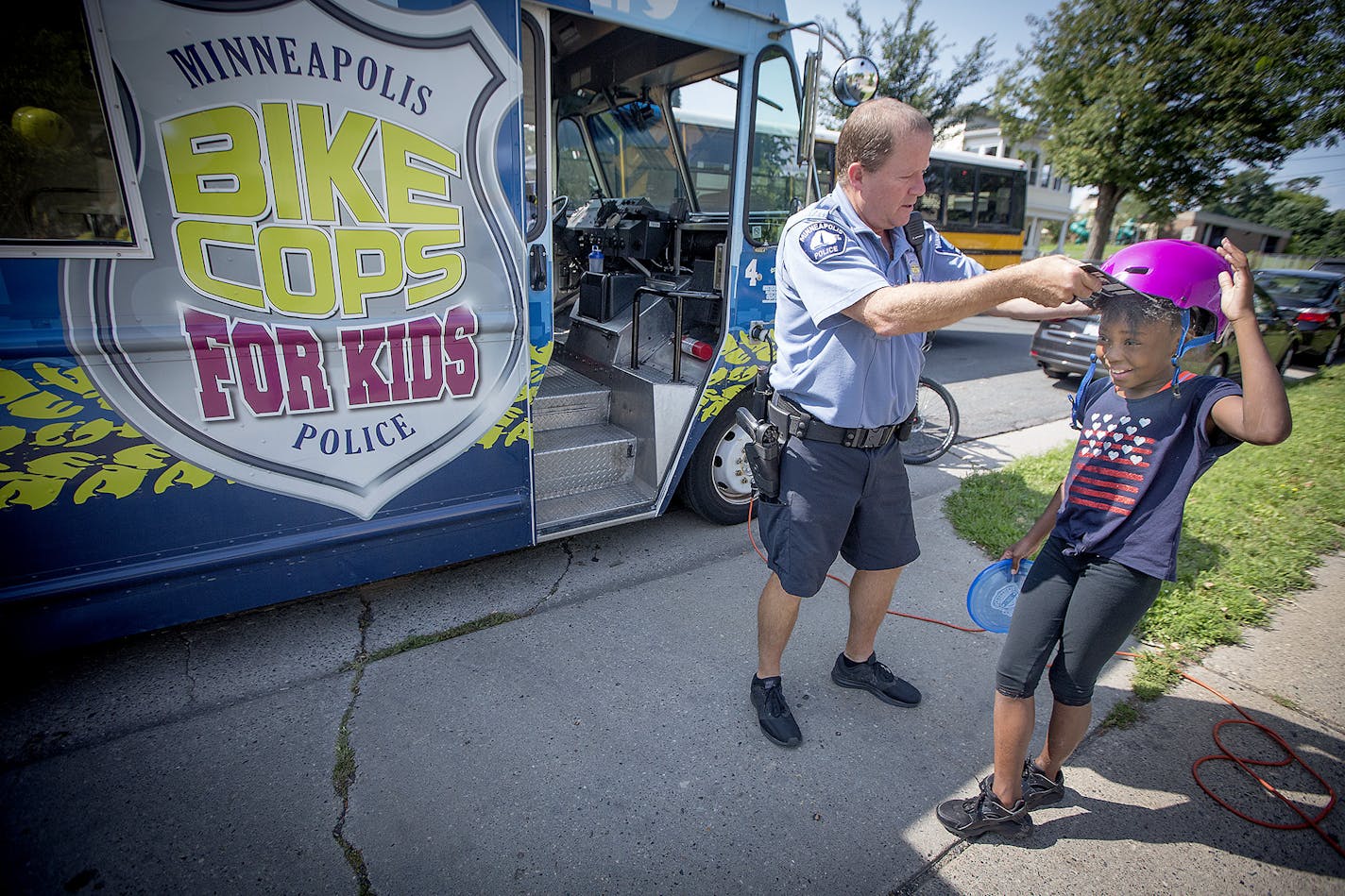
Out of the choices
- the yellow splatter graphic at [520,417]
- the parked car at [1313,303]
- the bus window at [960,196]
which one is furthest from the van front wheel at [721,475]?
the parked car at [1313,303]

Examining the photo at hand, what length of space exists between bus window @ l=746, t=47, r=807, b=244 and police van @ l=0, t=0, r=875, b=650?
0.02 meters

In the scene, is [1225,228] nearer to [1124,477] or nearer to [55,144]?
[1124,477]

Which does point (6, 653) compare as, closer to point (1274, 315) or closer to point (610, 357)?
point (610, 357)

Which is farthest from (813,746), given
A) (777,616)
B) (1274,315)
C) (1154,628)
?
(1274,315)

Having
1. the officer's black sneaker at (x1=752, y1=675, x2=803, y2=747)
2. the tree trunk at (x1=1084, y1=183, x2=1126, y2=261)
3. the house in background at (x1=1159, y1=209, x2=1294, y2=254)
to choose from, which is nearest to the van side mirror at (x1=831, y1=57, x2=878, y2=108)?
the officer's black sneaker at (x1=752, y1=675, x2=803, y2=747)

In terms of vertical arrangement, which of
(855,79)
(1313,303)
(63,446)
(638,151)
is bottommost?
(63,446)

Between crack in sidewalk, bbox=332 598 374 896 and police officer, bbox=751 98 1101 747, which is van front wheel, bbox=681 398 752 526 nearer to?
police officer, bbox=751 98 1101 747

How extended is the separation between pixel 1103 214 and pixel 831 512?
17.4 m

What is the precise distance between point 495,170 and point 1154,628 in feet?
11.9

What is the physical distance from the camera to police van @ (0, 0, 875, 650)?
1.98m

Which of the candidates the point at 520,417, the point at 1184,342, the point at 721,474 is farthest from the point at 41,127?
the point at 1184,342

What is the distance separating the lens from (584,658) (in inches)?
109

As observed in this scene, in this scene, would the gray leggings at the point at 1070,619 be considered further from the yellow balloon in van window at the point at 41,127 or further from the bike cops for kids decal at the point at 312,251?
the yellow balloon in van window at the point at 41,127

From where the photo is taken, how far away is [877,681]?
260 cm
